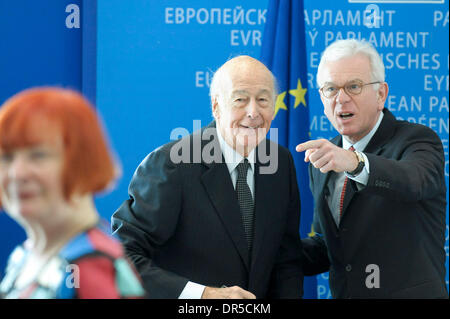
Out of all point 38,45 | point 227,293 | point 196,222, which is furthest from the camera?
point 38,45

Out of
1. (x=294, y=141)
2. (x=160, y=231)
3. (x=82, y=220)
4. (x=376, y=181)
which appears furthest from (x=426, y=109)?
(x=82, y=220)

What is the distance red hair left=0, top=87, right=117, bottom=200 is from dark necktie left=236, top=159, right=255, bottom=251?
4.44 feet

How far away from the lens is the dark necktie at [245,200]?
83.8 inches

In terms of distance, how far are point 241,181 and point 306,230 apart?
4.26ft

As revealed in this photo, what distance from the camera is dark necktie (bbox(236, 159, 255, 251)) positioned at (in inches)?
83.8

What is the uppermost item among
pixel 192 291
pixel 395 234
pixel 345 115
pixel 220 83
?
pixel 220 83

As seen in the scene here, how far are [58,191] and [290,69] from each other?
2.68m

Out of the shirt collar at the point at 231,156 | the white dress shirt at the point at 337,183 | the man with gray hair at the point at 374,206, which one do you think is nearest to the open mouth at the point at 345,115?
the man with gray hair at the point at 374,206

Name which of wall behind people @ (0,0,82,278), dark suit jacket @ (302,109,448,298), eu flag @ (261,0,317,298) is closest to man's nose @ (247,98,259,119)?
dark suit jacket @ (302,109,448,298)

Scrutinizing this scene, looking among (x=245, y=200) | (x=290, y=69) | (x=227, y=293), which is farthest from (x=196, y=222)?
(x=290, y=69)

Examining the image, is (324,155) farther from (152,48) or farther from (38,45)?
(38,45)

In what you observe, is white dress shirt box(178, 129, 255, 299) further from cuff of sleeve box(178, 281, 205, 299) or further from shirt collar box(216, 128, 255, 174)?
cuff of sleeve box(178, 281, 205, 299)

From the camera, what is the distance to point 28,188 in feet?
2.60

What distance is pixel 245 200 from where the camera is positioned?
7.09 feet
